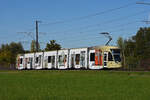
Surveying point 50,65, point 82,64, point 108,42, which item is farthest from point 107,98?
point 50,65

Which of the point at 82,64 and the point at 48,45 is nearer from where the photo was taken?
the point at 82,64

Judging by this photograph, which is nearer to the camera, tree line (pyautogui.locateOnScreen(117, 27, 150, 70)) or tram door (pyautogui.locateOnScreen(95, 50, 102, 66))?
tram door (pyautogui.locateOnScreen(95, 50, 102, 66))

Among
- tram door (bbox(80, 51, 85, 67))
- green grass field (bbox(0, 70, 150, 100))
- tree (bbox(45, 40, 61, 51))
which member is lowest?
green grass field (bbox(0, 70, 150, 100))

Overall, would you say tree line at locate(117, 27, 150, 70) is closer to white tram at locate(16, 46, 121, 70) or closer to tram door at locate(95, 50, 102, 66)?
white tram at locate(16, 46, 121, 70)

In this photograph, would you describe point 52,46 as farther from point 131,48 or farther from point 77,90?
point 77,90

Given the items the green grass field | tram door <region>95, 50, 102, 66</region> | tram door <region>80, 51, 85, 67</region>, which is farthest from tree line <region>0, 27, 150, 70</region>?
the green grass field

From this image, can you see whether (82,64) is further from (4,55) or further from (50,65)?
(4,55)

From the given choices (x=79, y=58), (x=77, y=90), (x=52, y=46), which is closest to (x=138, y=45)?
(x=52, y=46)

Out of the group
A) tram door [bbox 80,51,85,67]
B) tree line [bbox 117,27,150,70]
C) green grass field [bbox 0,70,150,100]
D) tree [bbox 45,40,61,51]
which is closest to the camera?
green grass field [bbox 0,70,150,100]

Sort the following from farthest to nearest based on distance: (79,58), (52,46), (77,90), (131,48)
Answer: (131,48) → (52,46) → (79,58) → (77,90)

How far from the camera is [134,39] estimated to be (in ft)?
350

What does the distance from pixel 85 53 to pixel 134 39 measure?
212 feet

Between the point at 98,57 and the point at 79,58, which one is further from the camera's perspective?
the point at 79,58

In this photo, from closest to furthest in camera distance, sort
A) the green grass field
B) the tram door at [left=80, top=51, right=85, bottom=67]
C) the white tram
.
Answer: the green grass field < the white tram < the tram door at [left=80, top=51, right=85, bottom=67]
